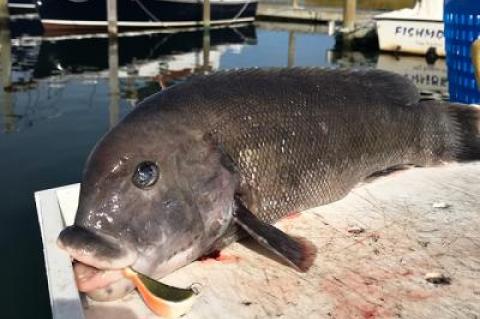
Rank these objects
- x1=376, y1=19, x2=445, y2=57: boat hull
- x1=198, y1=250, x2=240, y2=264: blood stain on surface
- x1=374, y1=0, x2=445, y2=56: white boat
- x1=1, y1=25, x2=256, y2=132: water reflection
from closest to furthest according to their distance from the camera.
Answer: x1=198, y1=250, x2=240, y2=264: blood stain on surface
x1=1, y1=25, x2=256, y2=132: water reflection
x1=374, y1=0, x2=445, y2=56: white boat
x1=376, y1=19, x2=445, y2=57: boat hull

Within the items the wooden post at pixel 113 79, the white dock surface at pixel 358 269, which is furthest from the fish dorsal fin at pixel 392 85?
the wooden post at pixel 113 79

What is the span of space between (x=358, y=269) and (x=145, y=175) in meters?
1.09

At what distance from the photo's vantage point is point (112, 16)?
20453 mm

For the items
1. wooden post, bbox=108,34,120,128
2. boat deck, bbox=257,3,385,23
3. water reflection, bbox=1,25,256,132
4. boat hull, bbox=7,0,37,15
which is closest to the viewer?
wooden post, bbox=108,34,120,128

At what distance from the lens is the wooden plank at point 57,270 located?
7.17ft

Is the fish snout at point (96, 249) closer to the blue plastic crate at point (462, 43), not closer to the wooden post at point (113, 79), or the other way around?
the blue plastic crate at point (462, 43)

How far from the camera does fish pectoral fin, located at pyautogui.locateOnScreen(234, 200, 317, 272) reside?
2492mm

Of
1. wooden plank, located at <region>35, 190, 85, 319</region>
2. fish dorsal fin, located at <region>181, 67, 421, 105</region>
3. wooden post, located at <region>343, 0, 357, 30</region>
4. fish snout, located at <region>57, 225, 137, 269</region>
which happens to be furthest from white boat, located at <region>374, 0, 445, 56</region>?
fish snout, located at <region>57, 225, 137, 269</region>

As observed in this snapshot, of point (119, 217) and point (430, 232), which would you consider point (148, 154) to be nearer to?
point (119, 217)

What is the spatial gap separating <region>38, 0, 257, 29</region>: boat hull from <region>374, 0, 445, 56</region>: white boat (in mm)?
9657

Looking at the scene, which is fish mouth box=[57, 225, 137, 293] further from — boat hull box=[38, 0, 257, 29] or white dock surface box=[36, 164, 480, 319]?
boat hull box=[38, 0, 257, 29]

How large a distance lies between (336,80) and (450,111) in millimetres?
930

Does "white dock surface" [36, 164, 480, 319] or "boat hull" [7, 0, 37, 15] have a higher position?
"boat hull" [7, 0, 37, 15]

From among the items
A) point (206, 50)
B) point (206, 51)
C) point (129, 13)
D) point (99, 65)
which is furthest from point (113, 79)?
point (129, 13)
